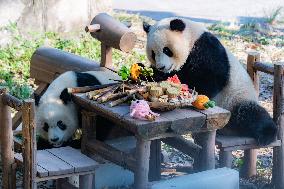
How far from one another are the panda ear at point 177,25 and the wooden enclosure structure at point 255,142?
0.74 meters

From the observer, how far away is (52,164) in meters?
4.70

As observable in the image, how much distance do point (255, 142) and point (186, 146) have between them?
1.88ft

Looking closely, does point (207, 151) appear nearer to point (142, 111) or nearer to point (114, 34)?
point (142, 111)

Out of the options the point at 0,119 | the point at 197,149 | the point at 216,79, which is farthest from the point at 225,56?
the point at 0,119

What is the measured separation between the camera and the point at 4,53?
28.1 feet

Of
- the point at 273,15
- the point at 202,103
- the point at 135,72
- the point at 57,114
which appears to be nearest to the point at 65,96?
the point at 57,114

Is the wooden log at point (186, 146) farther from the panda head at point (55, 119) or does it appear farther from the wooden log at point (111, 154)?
the panda head at point (55, 119)

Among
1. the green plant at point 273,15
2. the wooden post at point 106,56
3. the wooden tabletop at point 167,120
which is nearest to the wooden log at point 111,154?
the wooden tabletop at point 167,120

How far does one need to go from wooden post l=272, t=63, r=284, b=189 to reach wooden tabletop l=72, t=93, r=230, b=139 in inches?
35.0

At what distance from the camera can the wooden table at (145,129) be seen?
455cm

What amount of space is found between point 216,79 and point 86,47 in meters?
3.75

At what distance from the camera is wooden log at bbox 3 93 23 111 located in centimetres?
461

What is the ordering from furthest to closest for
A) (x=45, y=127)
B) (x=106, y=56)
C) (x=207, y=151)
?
1. (x=106, y=56)
2. (x=45, y=127)
3. (x=207, y=151)

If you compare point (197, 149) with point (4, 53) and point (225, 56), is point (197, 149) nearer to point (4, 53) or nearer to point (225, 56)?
point (225, 56)
